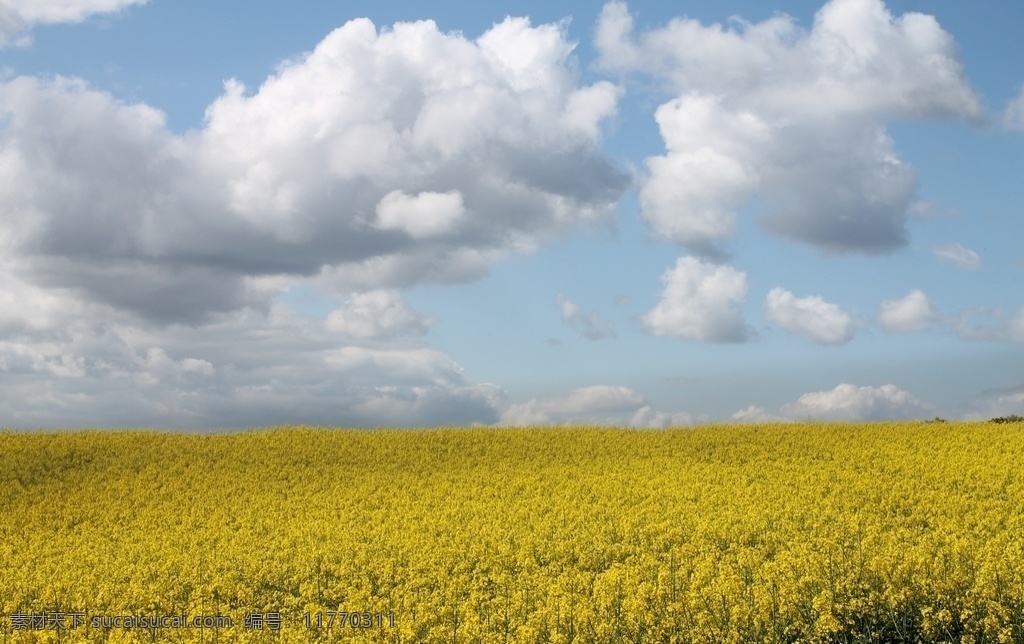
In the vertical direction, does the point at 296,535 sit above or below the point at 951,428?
below

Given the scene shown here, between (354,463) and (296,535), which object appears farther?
(354,463)

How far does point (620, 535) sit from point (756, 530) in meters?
2.49

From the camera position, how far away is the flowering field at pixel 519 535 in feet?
35.7

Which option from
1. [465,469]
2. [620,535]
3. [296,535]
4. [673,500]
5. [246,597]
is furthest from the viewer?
[465,469]

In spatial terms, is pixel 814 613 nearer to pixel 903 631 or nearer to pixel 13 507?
pixel 903 631

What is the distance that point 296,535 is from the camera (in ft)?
61.8

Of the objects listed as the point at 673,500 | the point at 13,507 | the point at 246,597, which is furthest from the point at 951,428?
the point at 13,507

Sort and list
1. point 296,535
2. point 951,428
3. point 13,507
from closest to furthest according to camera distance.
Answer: point 296,535
point 13,507
point 951,428

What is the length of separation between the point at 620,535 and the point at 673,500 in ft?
13.5

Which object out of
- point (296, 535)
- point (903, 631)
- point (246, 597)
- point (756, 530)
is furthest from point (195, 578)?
point (903, 631)

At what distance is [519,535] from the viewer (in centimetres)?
1658

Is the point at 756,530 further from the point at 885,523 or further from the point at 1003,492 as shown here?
the point at 1003,492

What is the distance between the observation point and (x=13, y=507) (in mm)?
23906

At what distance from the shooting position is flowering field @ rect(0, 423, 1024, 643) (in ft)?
35.7
